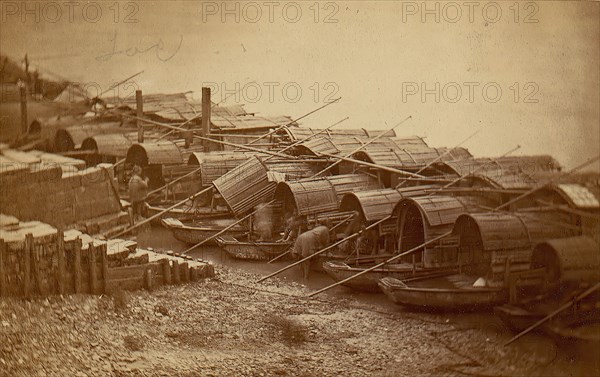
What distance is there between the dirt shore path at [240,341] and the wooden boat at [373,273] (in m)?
0.46

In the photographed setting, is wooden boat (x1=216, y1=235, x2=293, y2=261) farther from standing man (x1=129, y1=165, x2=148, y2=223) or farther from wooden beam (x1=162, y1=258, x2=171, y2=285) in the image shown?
wooden beam (x1=162, y1=258, x2=171, y2=285)

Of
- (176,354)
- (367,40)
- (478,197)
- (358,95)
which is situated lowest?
(176,354)

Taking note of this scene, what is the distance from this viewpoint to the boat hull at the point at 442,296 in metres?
9.21

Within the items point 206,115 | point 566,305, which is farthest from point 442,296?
point 206,115

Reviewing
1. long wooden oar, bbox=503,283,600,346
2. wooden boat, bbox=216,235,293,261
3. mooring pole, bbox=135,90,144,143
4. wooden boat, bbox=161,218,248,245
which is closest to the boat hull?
long wooden oar, bbox=503,283,600,346

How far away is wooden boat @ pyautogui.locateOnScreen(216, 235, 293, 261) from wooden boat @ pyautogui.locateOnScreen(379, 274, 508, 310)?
2448 millimetres

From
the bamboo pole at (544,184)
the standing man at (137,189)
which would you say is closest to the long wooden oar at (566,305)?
the bamboo pole at (544,184)

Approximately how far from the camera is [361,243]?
1177 cm

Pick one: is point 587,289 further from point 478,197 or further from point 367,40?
point 367,40

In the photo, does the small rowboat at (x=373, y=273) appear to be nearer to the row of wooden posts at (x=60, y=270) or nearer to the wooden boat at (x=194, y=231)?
the wooden boat at (x=194, y=231)

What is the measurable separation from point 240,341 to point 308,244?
2.70 m

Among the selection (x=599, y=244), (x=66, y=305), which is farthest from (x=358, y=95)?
(x=66, y=305)

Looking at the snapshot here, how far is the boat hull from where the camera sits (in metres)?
9.21

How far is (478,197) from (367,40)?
240 centimetres
